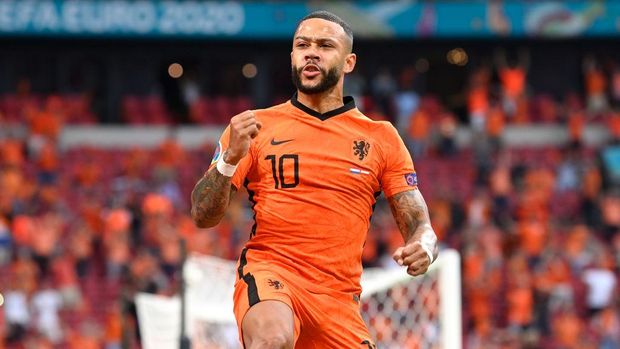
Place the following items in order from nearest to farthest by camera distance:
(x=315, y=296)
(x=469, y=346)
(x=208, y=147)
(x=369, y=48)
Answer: (x=315, y=296), (x=469, y=346), (x=208, y=147), (x=369, y=48)

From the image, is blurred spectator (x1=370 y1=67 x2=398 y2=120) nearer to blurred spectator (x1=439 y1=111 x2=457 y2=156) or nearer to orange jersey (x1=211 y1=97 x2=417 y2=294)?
blurred spectator (x1=439 y1=111 x2=457 y2=156)

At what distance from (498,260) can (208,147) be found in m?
6.95

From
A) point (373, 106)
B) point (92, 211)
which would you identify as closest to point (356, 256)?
point (92, 211)

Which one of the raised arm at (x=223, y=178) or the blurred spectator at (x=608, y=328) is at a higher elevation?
the raised arm at (x=223, y=178)

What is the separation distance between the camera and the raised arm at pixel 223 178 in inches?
254

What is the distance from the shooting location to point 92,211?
21406mm

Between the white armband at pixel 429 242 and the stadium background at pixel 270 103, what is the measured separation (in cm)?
1121

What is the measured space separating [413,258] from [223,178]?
100cm

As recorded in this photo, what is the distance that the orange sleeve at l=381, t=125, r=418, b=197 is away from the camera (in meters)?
6.98

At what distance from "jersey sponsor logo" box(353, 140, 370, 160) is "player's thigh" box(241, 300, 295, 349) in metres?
0.91

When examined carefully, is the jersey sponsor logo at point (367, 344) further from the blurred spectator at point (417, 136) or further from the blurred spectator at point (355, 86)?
the blurred spectator at point (355, 86)

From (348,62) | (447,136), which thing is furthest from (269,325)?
(447,136)

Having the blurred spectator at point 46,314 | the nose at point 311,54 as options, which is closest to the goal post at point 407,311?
the nose at point 311,54

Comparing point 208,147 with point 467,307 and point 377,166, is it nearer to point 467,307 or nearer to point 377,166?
point 467,307
